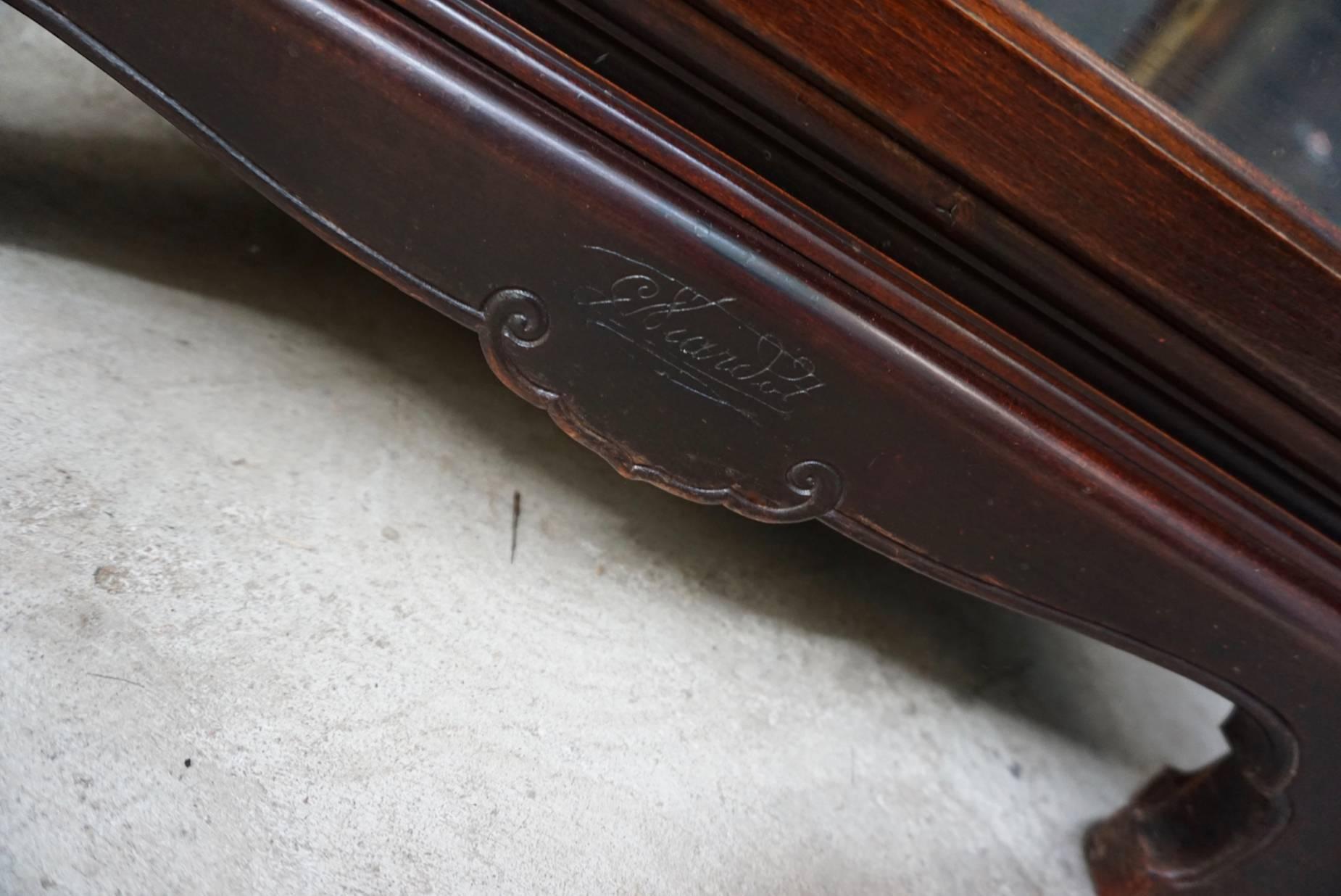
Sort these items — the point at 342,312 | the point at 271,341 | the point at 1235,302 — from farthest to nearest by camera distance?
the point at 342,312 < the point at 271,341 < the point at 1235,302

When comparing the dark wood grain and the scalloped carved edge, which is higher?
the dark wood grain

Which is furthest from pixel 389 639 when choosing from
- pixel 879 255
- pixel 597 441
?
pixel 879 255

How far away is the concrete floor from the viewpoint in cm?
61

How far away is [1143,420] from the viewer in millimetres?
738

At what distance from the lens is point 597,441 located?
0.72 m

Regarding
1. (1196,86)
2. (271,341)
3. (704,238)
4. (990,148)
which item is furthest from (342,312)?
(1196,86)

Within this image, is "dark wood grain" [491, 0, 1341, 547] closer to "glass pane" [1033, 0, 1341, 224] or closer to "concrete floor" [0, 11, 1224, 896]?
"glass pane" [1033, 0, 1341, 224]

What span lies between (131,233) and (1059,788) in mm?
1028

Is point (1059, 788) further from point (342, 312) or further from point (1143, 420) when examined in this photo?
point (342, 312)
